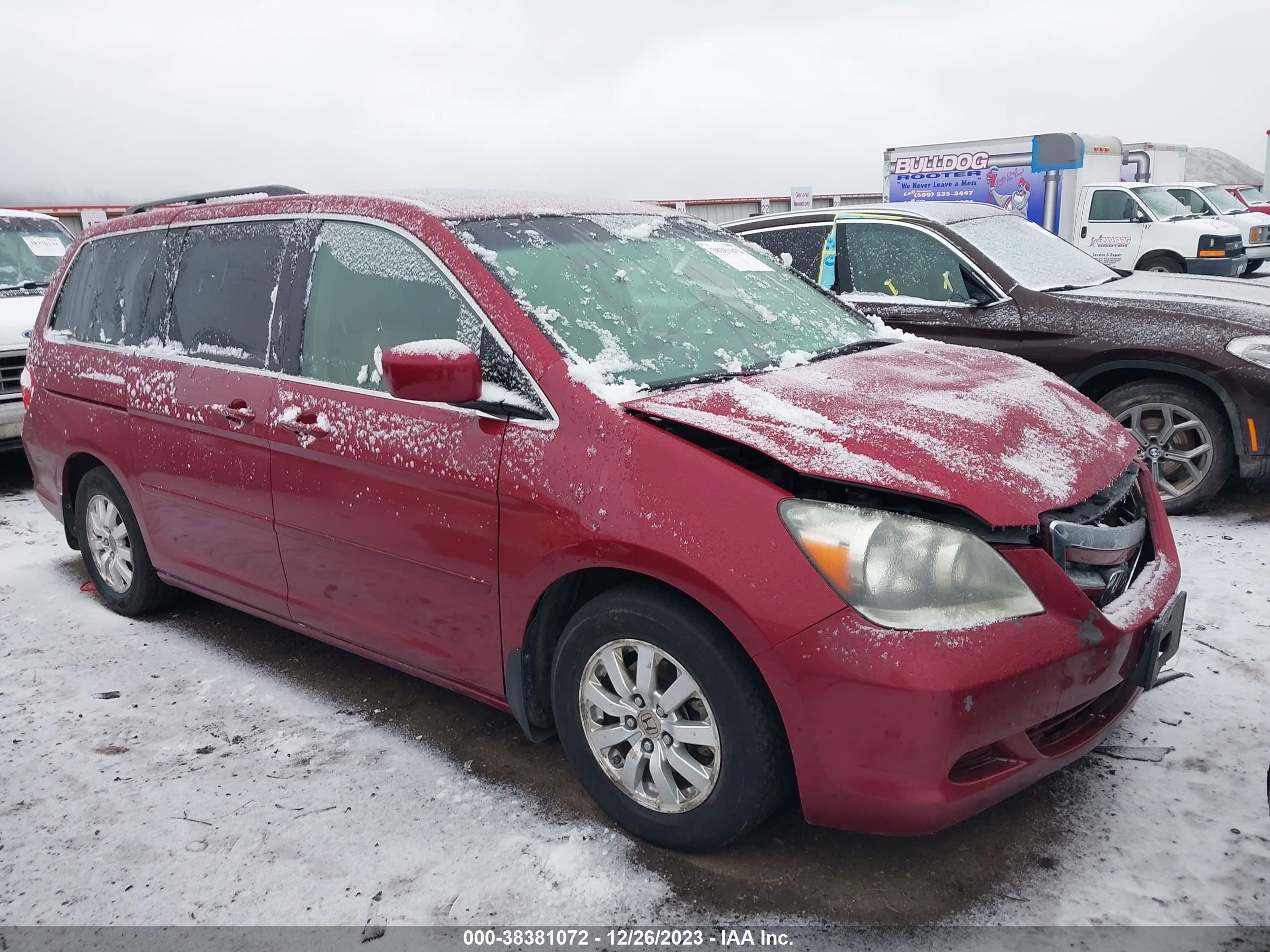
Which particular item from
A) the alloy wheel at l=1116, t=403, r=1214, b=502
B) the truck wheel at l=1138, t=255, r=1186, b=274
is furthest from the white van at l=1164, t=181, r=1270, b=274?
the alloy wheel at l=1116, t=403, r=1214, b=502

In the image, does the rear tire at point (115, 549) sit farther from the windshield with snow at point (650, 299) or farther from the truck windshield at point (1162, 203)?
the truck windshield at point (1162, 203)

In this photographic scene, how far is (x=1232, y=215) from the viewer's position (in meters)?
17.7

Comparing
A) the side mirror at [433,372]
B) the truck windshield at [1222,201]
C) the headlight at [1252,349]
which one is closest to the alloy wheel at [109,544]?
the side mirror at [433,372]

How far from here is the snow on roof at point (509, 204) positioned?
3244 millimetres

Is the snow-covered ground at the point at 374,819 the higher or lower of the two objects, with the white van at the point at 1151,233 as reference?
Result: lower

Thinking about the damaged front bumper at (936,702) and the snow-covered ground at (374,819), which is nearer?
the damaged front bumper at (936,702)

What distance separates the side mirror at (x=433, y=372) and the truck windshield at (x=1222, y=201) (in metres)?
18.6

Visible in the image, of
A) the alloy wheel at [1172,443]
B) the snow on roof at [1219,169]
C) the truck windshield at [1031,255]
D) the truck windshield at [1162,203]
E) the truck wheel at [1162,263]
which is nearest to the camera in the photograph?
the alloy wheel at [1172,443]

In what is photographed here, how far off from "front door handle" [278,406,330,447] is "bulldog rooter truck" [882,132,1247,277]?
1465 cm

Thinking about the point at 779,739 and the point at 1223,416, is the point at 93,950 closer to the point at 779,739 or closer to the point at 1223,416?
the point at 779,739

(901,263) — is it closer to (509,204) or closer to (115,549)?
(509,204)

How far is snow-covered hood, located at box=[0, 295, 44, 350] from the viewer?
7090 mm

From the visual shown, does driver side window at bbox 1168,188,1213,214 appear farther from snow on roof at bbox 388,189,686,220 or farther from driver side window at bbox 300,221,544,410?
driver side window at bbox 300,221,544,410

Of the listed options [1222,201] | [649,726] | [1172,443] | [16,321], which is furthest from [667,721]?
[1222,201]
